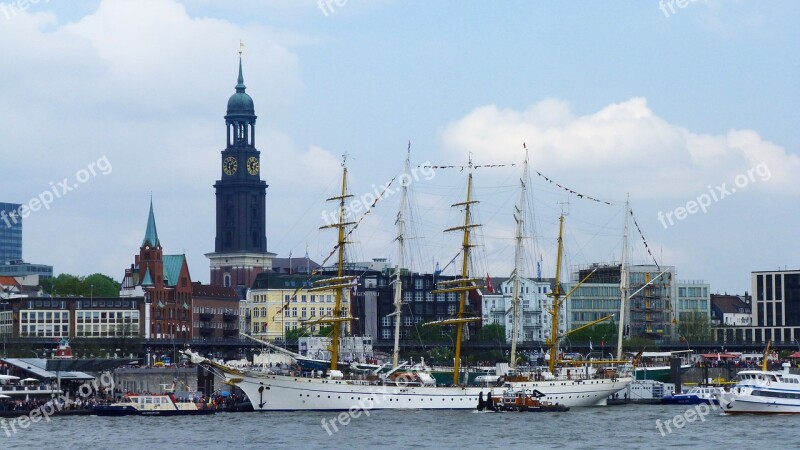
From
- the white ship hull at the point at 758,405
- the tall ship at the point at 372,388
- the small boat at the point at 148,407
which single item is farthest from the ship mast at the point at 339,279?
the white ship hull at the point at 758,405

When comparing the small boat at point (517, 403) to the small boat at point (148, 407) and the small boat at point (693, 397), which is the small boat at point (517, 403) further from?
the small boat at point (148, 407)

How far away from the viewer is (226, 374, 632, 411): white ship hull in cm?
14500

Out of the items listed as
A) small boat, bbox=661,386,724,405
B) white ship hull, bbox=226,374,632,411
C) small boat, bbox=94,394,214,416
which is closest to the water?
small boat, bbox=94,394,214,416

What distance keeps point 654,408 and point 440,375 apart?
2783 centimetres

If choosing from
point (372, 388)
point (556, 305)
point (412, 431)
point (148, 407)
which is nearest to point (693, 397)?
point (556, 305)

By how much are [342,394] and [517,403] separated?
1459 cm

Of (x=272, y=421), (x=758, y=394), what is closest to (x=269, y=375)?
(x=272, y=421)

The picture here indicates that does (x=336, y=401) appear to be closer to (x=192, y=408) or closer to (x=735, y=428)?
(x=192, y=408)

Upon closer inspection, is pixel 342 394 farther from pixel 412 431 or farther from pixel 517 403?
pixel 412 431

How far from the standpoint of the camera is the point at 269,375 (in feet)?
479

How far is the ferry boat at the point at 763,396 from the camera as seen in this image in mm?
136750

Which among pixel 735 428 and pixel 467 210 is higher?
pixel 467 210

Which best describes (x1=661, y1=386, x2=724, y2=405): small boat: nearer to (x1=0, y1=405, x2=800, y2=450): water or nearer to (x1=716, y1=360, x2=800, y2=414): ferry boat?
(x1=0, y1=405, x2=800, y2=450): water

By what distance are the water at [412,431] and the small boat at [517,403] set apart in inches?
76.3
